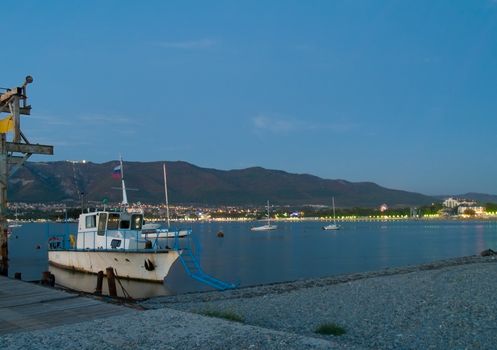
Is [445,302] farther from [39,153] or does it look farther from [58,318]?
[39,153]

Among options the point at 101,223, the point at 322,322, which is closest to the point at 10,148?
the point at 101,223

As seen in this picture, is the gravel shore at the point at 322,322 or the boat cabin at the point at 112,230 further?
the boat cabin at the point at 112,230

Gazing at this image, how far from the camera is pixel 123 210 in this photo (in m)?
29.7

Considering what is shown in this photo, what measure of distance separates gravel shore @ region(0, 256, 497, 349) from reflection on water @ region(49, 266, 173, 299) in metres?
5.91

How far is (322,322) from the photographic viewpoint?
12.7 m

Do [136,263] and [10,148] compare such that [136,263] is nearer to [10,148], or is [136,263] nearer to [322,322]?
[10,148]

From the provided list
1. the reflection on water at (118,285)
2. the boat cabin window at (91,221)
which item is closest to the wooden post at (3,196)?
the reflection on water at (118,285)

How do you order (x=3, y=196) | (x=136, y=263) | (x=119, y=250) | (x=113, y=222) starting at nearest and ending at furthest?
(x=3, y=196) → (x=136, y=263) → (x=119, y=250) → (x=113, y=222)

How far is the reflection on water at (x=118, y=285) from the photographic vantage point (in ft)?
82.4

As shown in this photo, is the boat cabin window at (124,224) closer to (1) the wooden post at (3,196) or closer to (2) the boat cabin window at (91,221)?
(2) the boat cabin window at (91,221)

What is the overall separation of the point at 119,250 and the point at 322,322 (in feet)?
52.8

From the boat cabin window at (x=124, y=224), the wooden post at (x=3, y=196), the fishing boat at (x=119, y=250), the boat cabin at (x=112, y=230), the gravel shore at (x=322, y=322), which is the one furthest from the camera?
the boat cabin window at (x=124, y=224)

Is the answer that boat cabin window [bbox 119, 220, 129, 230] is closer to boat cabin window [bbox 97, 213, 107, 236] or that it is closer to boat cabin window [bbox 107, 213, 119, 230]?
boat cabin window [bbox 107, 213, 119, 230]

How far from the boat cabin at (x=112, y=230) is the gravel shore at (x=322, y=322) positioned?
9.14 m
